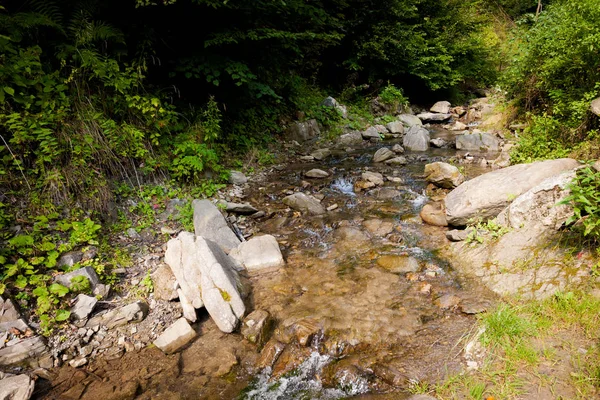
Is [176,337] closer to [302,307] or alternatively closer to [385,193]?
[302,307]

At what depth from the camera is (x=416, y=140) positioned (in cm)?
989

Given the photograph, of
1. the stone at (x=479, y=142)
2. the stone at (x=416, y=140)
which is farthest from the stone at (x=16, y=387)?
the stone at (x=479, y=142)

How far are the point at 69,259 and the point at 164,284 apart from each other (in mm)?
1172

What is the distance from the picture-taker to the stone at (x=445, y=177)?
6457 millimetres

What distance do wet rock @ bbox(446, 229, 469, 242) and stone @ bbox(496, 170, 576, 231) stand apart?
0.53 m

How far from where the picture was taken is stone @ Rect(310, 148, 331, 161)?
8961 millimetres

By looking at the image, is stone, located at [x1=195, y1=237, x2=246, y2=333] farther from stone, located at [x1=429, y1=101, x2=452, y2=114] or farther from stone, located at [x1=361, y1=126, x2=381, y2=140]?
stone, located at [x1=429, y1=101, x2=452, y2=114]

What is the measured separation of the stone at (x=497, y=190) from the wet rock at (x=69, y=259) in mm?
5197

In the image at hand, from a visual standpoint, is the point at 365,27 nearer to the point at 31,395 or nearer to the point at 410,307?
the point at 410,307

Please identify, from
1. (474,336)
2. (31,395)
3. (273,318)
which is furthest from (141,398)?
(474,336)

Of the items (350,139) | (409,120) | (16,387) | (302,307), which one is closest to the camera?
(16,387)

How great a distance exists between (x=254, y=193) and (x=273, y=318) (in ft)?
11.4

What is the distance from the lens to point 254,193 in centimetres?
675

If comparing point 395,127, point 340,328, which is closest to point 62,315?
point 340,328
